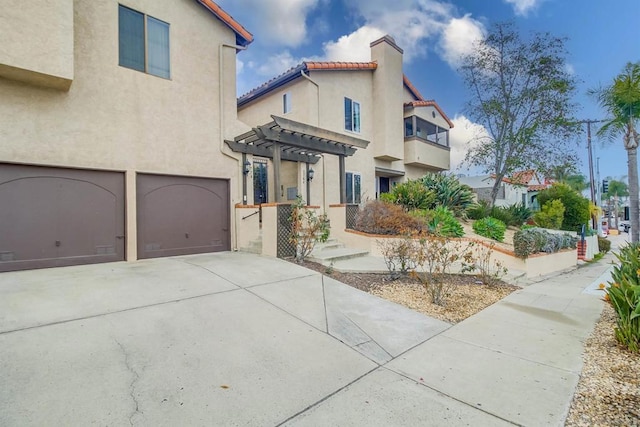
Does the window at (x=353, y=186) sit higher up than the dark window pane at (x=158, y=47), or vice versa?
the dark window pane at (x=158, y=47)

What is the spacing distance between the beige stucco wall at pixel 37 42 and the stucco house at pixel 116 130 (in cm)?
2

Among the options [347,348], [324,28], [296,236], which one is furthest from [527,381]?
[324,28]

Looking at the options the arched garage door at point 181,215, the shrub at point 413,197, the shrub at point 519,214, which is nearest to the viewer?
the arched garage door at point 181,215

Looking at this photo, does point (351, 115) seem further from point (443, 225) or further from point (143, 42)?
point (143, 42)

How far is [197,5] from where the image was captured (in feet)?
30.5

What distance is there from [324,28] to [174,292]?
12525mm

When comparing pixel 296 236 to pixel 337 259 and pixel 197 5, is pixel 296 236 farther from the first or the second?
pixel 197 5

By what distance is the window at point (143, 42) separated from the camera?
7.99 m

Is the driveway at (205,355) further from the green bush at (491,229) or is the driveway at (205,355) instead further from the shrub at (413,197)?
the green bush at (491,229)

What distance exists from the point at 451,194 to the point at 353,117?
220 inches

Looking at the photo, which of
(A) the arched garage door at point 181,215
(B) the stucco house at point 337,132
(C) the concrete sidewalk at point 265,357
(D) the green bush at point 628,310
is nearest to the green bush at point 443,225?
(B) the stucco house at point 337,132

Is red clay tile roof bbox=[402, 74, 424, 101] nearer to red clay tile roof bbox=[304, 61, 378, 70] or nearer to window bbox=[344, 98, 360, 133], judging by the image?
red clay tile roof bbox=[304, 61, 378, 70]

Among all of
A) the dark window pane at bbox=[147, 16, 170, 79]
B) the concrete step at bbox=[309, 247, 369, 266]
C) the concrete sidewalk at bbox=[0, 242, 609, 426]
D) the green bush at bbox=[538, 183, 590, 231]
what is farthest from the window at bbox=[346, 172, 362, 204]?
the green bush at bbox=[538, 183, 590, 231]

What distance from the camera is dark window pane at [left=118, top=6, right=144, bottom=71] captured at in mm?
7953
